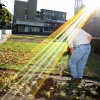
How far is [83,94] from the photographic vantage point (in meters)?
5.59

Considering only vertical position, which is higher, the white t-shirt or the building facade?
the building facade

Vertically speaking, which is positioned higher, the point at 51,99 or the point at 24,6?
the point at 24,6

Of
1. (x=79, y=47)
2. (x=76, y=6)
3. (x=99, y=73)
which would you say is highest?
(x=76, y=6)

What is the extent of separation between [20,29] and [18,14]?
32.0 feet

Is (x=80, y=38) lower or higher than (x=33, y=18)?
lower

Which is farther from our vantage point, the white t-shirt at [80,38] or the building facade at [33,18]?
the building facade at [33,18]

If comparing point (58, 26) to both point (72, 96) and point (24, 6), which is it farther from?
point (72, 96)

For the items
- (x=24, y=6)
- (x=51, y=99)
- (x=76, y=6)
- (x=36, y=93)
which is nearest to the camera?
(x=51, y=99)

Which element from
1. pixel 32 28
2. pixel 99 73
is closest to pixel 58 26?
pixel 32 28

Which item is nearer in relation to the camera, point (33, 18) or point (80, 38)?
point (80, 38)

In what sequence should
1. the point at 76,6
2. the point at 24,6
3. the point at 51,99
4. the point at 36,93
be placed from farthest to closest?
the point at 24,6 < the point at 76,6 < the point at 36,93 < the point at 51,99

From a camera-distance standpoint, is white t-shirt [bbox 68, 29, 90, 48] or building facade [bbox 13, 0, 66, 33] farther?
building facade [bbox 13, 0, 66, 33]

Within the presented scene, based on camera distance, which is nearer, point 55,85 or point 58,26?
point 55,85

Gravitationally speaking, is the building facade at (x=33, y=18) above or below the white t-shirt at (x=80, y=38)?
above
